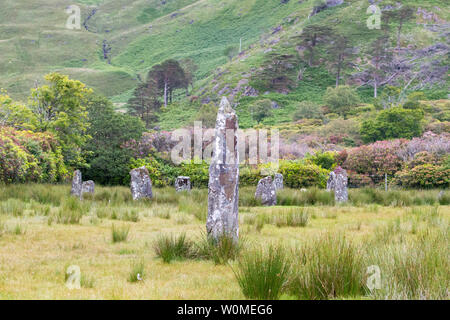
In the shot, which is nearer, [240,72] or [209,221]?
[209,221]

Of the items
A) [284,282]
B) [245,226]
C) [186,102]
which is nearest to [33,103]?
[245,226]

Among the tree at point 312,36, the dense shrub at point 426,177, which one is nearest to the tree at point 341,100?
the tree at point 312,36

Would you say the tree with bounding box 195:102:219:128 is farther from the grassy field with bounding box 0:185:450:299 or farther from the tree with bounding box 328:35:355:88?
the grassy field with bounding box 0:185:450:299

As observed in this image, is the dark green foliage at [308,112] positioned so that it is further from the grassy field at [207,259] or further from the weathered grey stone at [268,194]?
the grassy field at [207,259]

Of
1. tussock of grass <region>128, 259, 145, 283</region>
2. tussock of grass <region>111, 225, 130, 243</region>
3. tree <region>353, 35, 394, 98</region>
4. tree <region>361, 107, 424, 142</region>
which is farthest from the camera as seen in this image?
tree <region>353, 35, 394, 98</region>

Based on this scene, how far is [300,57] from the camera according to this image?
3046 inches

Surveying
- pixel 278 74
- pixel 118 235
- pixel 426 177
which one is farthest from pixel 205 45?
pixel 118 235

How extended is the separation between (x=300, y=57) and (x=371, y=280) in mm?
76766

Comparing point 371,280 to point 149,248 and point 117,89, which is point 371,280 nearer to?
point 149,248

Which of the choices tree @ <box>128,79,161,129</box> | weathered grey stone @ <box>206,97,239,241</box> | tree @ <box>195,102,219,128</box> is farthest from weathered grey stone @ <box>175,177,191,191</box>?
tree @ <box>128,79,161,129</box>

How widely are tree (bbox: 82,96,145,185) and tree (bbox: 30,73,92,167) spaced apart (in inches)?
59.6

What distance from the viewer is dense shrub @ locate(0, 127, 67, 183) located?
15.4 metres

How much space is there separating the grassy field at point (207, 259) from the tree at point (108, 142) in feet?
44.2

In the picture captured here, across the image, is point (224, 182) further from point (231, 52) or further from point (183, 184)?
point (231, 52)
